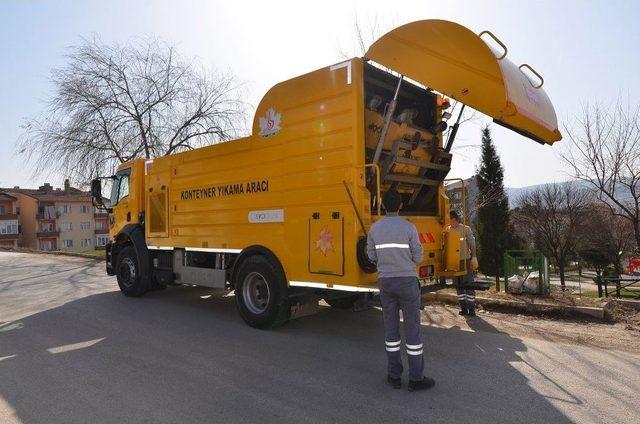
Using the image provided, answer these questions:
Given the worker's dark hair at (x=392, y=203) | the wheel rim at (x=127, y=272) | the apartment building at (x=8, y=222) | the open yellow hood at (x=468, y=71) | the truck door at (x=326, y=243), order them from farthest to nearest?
the apartment building at (x=8, y=222) < the wheel rim at (x=127, y=272) < the truck door at (x=326, y=243) < the open yellow hood at (x=468, y=71) < the worker's dark hair at (x=392, y=203)

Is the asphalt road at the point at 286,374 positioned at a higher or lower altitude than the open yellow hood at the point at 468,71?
lower

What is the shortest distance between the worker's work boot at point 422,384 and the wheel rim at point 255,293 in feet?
9.36

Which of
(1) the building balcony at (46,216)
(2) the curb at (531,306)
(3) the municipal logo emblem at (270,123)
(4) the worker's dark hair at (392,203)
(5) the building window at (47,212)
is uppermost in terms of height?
(5) the building window at (47,212)

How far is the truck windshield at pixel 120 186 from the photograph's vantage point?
9.74 meters

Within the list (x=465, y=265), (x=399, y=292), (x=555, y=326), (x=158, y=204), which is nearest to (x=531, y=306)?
(x=555, y=326)

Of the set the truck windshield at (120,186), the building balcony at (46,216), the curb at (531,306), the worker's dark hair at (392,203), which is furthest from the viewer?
the building balcony at (46,216)

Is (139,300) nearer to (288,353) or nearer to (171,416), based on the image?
(288,353)

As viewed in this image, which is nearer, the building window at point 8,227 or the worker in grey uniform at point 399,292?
the worker in grey uniform at point 399,292

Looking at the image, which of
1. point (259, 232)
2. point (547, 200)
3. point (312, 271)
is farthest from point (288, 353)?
point (547, 200)

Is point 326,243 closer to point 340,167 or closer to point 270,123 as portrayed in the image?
point 340,167

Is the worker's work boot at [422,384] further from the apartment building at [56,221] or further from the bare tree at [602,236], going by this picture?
the apartment building at [56,221]

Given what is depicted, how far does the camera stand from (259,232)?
639cm

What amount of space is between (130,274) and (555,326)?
766cm

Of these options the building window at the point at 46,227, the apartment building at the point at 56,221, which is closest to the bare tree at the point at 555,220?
the apartment building at the point at 56,221
